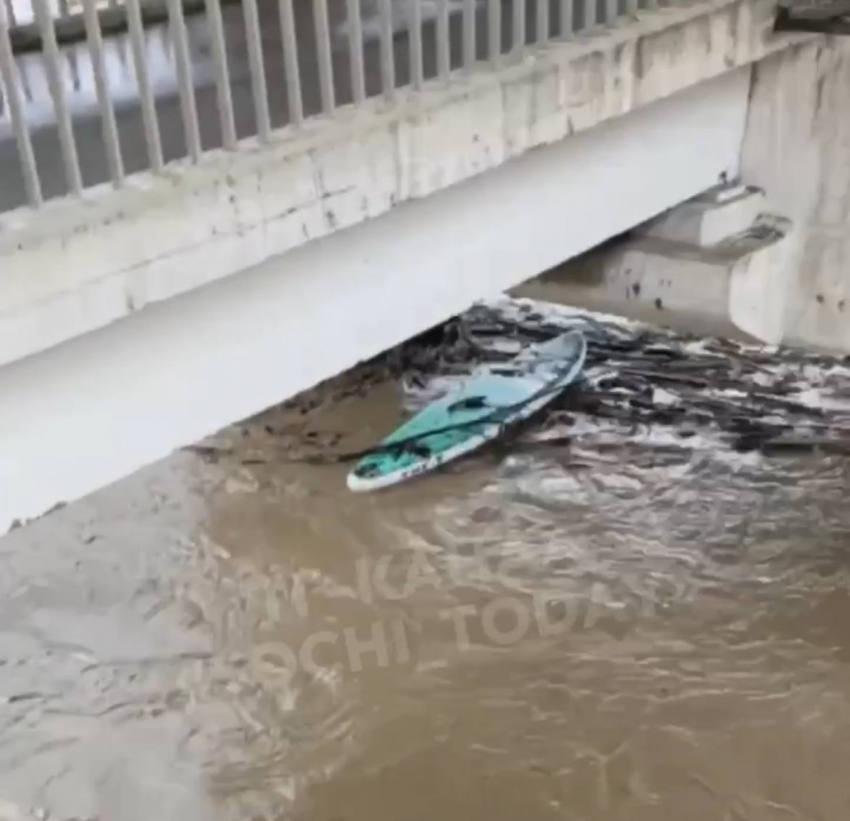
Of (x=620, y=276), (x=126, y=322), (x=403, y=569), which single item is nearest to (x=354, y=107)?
(x=126, y=322)

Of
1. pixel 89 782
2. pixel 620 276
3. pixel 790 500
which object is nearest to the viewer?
pixel 89 782

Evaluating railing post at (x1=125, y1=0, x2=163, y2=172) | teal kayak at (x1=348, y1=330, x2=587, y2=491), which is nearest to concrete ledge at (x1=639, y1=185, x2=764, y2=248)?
teal kayak at (x1=348, y1=330, x2=587, y2=491)

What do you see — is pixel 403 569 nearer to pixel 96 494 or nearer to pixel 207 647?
pixel 207 647

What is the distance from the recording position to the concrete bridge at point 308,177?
1756 mm

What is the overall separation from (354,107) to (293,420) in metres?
1.26

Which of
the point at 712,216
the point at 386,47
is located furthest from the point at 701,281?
the point at 386,47

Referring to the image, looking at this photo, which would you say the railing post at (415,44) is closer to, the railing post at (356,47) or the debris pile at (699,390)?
the railing post at (356,47)

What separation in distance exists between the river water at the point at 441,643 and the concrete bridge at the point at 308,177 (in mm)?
493

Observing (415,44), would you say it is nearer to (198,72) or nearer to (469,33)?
(469,33)

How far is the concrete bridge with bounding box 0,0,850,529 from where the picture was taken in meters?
1.76

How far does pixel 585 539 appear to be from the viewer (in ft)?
8.72

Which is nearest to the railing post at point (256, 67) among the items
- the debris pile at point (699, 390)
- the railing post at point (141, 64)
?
the railing post at point (141, 64)

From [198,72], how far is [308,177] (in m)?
0.71

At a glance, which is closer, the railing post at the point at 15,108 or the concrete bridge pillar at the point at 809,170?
the railing post at the point at 15,108
